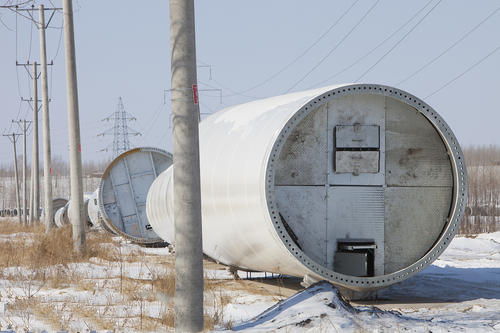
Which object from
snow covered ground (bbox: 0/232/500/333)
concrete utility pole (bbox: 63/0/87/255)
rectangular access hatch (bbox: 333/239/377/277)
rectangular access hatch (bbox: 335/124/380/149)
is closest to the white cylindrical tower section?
concrete utility pole (bbox: 63/0/87/255)

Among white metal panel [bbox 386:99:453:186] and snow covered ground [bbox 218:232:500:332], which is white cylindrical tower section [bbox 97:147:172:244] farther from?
white metal panel [bbox 386:99:453:186]

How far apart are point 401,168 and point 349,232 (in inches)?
45.4

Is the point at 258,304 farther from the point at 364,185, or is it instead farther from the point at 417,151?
the point at 417,151

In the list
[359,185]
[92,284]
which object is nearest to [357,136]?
[359,185]

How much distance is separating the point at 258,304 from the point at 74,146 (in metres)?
8.17

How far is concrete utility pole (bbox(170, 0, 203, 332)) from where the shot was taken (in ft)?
23.0

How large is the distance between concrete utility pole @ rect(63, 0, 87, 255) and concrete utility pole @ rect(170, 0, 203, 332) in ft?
29.9

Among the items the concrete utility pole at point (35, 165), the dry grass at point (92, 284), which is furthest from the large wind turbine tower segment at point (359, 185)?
the concrete utility pole at point (35, 165)

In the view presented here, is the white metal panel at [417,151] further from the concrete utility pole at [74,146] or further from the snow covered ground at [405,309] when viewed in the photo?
the concrete utility pole at [74,146]

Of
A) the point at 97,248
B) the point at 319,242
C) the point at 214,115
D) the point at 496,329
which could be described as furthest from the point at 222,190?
the point at 97,248

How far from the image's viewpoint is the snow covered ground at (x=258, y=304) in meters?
7.07

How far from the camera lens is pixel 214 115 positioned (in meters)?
13.3

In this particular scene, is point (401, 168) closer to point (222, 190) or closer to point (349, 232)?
point (349, 232)

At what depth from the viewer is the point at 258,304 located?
29.8ft
